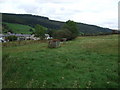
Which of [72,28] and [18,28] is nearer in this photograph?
[72,28]

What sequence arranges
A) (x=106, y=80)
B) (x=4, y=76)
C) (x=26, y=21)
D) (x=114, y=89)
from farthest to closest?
(x=26, y=21)
(x=4, y=76)
(x=106, y=80)
(x=114, y=89)

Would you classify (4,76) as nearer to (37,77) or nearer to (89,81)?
(37,77)

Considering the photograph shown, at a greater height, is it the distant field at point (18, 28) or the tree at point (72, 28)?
the distant field at point (18, 28)

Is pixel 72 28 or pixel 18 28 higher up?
pixel 18 28

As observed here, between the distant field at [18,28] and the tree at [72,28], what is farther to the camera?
the distant field at [18,28]

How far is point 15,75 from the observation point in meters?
9.25

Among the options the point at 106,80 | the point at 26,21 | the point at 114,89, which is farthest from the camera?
the point at 26,21

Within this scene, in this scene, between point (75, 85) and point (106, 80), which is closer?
point (75, 85)

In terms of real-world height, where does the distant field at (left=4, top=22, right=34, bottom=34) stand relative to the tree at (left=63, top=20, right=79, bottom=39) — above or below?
above

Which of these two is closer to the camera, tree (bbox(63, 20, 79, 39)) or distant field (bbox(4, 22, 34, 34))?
tree (bbox(63, 20, 79, 39))

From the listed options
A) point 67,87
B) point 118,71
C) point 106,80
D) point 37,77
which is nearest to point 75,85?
point 67,87

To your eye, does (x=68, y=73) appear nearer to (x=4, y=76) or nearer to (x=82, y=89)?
(x=82, y=89)

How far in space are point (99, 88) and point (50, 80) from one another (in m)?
2.54

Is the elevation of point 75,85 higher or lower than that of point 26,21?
lower
